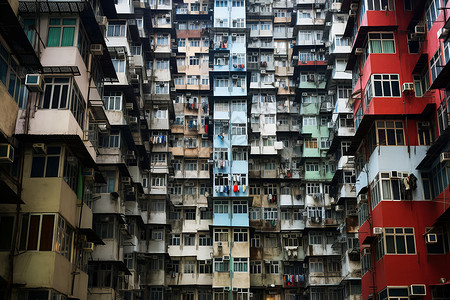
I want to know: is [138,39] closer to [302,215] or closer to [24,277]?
[302,215]

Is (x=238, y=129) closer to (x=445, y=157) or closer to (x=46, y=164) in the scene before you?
(x=445, y=157)

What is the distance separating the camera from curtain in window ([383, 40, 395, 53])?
26.8 meters

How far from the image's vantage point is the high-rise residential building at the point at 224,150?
811 inches

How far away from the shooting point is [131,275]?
3550 centimetres

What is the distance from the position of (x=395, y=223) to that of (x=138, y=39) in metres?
21.6

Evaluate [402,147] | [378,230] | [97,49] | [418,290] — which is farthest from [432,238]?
[97,49]

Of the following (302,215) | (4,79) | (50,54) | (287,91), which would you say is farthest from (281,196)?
(4,79)

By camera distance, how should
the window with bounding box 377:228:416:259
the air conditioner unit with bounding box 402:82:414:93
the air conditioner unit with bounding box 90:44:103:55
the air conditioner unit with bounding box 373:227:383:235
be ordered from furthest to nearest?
the air conditioner unit with bounding box 402:82:414:93 < the air conditioner unit with bounding box 373:227:383:235 < the air conditioner unit with bounding box 90:44:103:55 < the window with bounding box 377:228:416:259

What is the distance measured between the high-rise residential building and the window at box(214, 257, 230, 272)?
0.26ft

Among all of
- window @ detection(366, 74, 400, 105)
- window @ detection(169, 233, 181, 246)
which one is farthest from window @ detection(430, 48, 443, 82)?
window @ detection(169, 233, 181, 246)

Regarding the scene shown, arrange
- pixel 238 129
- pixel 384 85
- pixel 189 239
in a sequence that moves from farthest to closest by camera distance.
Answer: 1. pixel 189 239
2. pixel 238 129
3. pixel 384 85

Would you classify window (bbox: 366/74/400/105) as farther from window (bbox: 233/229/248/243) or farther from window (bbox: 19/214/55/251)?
window (bbox: 233/229/248/243)

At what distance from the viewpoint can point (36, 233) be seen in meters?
19.5

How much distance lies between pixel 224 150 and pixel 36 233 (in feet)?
84.1
